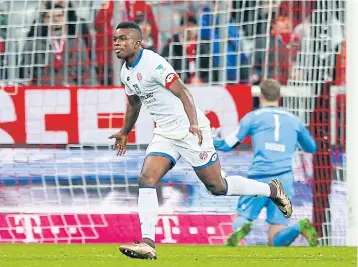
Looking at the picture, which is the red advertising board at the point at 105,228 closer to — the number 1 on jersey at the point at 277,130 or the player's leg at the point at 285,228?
the player's leg at the point at 285,228

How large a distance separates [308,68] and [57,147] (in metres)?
2.79

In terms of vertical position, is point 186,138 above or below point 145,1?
below

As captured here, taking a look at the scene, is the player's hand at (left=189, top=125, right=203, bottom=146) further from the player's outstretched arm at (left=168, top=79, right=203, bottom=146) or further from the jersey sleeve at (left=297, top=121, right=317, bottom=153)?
the jersey sleeve at (left=297, top=121, right=317, bottom=153)

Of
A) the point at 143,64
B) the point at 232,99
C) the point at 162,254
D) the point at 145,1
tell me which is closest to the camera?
the point at 143,64

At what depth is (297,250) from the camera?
10.1m

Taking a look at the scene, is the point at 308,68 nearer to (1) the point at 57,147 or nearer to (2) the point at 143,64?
(1) the point at 57,147

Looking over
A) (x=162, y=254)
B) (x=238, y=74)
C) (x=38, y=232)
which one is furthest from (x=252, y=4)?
(x=162, y=254)

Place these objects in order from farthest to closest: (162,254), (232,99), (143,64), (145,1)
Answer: (145,1)
(232,99)
(162,254)
(143,64)

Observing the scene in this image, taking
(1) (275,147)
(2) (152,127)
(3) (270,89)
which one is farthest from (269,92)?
(2) (152,127)

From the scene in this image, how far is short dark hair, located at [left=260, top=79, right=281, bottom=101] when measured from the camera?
11016mm

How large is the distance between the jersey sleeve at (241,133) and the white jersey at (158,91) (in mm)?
1704

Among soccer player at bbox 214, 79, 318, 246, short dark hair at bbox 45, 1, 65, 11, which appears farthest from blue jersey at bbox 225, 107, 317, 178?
short dark hair at bbox 45, 1, 65, 11

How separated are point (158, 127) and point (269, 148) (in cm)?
221

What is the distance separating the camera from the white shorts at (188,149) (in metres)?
9.06
